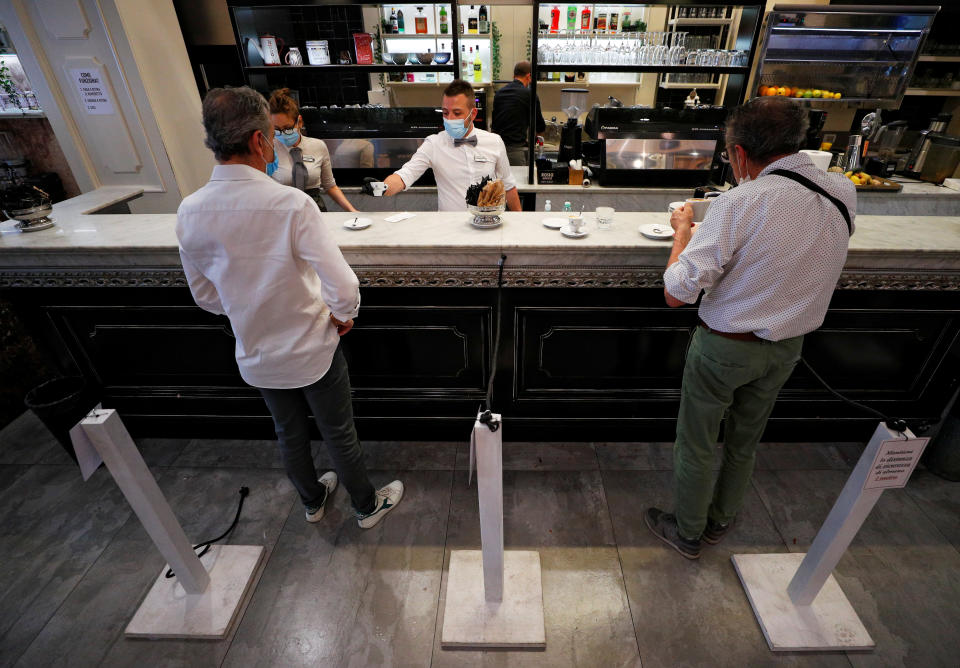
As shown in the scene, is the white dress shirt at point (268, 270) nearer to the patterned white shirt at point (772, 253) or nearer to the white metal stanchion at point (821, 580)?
the patterned white shirt at point (772, 253)

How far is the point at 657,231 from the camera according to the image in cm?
203

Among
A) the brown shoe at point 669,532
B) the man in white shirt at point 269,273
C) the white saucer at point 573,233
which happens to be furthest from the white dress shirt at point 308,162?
the brown shoe at point 669,532

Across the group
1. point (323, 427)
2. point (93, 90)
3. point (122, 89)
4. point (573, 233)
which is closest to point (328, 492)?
point (323, 427)

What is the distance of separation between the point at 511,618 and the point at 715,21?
635 cm

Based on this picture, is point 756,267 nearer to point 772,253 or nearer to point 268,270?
point 772,253

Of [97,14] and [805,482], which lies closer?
[805,482]

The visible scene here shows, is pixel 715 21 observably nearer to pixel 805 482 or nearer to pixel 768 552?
pixel 805 482

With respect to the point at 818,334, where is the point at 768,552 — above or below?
below

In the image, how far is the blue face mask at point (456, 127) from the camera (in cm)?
266

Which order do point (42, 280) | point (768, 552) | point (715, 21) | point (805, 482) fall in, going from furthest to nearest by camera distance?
point (715, 21) < point (805, 482) < point (42, 280) < point (768, 552)

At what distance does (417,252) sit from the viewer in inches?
77.5

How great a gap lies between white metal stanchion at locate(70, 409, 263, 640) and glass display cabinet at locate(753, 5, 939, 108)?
202 inches

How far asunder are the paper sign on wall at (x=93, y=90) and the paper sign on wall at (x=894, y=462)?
5.19m

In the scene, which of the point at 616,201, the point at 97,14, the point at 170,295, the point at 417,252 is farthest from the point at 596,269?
the point at 97,14
